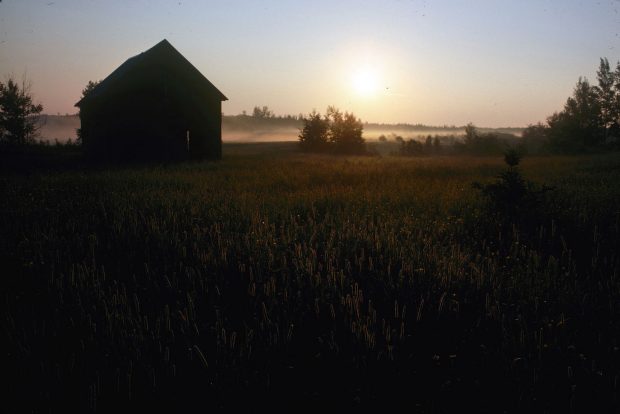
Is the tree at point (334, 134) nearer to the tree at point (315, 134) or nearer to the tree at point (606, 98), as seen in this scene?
the tree at point (315, 134)

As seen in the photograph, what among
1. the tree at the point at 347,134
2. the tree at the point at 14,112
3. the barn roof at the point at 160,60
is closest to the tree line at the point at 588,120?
the tree at the point at 347,134

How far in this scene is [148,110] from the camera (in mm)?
22156

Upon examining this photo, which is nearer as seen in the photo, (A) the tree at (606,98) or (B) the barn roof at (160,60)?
(B) the barn roof at (160,60)

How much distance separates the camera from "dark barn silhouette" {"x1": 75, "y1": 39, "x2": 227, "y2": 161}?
21.8 m

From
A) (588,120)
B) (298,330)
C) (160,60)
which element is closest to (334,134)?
(160,60)

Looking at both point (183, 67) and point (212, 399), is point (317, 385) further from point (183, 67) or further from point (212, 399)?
point (183, 67)

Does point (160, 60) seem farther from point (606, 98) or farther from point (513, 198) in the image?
point (606, 98)

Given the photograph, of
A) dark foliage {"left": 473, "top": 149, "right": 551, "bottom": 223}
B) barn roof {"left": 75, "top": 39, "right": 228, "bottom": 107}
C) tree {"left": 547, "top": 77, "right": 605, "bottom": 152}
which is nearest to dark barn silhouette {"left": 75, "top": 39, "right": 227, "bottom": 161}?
barn roof {"left": 75, "top": 39, "right": 228, "bottom": 107}

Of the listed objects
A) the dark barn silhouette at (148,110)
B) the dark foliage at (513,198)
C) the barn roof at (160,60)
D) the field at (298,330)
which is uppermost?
the barn roof at (160,60)

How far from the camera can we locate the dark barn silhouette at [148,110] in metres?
21.8

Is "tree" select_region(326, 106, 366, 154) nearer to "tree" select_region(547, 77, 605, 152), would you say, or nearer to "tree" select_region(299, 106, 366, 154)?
"tree" select_region(299, 106, 366, 154)

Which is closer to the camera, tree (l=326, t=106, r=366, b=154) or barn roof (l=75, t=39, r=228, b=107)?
barn roof (l=75, t=39, r=228, b=107)

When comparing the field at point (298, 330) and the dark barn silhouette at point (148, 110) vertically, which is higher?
the dark barn silhouette at point (148, 110)

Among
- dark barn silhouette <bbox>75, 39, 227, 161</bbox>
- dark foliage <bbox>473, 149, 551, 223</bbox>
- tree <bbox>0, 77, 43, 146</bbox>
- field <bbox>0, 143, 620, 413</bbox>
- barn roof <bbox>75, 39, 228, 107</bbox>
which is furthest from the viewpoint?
tree <bbox>0, 77, 43, 146</bbox>
